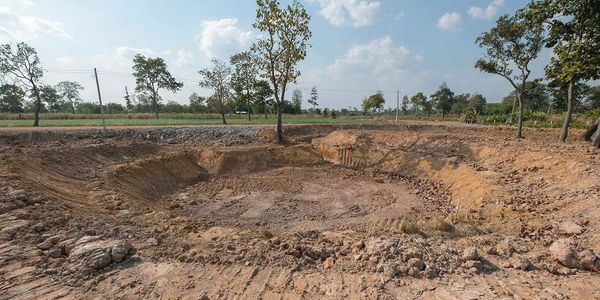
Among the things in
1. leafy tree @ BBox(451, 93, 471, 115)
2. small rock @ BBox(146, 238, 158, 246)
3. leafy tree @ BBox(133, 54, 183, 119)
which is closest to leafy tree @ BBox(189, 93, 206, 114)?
leafy tree @ BBox(133, 54, 183, 119)

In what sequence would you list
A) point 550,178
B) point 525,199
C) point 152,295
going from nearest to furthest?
point 152,295
point 525,199
point 550,178

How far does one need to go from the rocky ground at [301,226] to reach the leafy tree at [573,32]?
278 centimetres

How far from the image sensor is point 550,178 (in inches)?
352

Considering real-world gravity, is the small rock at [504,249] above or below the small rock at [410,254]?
below

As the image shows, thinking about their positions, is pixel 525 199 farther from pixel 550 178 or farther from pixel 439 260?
pixel 439 260

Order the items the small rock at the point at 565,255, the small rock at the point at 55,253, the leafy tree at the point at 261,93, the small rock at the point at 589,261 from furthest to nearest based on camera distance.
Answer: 1. the leafy tree at the point at 261,93
2. the small rock at the point at 55,253
3. the small rock at the point at 565,255
4. the small rock at the point at 589,261

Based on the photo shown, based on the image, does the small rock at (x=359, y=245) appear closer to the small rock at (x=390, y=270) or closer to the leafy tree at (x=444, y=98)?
the small rock at (x=390, y=270)

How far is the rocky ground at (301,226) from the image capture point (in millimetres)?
4164

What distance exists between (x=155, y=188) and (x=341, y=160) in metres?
9.61

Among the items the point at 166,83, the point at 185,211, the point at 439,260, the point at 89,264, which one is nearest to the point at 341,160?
the point at 185,211

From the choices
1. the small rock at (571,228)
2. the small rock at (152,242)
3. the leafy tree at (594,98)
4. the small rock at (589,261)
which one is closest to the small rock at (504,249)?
the small rock at (589,261)

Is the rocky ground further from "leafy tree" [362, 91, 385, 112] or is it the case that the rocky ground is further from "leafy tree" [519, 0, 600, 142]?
"leafy tree" [362, 91, 385, 112]

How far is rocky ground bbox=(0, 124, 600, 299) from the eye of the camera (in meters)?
4.16

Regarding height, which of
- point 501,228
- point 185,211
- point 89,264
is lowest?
point 185,211
